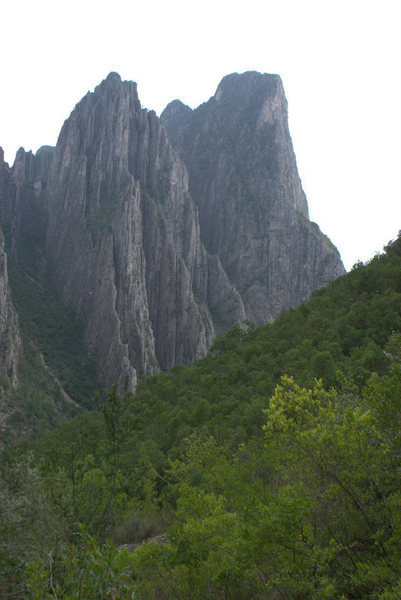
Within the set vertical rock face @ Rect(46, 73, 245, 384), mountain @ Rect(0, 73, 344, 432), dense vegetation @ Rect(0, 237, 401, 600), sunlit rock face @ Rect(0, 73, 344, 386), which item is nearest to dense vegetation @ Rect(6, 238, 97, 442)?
mountain @ Rect(0, 73, 344, 432)

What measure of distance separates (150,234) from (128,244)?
1144cm

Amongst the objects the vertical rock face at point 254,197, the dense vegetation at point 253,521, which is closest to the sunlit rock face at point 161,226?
the vertical rock face at point 254,197

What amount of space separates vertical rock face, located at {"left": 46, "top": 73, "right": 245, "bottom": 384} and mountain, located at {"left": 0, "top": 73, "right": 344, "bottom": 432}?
0.39 metres

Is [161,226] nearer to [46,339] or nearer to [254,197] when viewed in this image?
[254,197]

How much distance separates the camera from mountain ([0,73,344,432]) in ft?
348

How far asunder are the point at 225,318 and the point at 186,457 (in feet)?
327

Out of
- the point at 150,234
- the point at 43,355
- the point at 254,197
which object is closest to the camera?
the point at 43,355

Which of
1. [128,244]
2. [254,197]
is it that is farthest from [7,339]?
[254,197]

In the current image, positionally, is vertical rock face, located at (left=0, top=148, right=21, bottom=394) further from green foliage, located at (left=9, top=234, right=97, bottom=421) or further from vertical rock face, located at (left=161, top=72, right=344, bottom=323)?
vertical rock face, located at (left=161, top=72, right=344, bottom=323)

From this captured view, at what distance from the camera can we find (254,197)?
147 m

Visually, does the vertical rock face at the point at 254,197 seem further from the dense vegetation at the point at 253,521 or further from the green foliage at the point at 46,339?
Result: the dense vegetation at the point at 253,521

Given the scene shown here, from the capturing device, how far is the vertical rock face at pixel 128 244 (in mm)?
104562

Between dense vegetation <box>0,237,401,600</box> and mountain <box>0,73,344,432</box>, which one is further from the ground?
mountain <box>0,73,344,432</box>

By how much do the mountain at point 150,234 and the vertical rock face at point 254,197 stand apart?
18.4 inches
